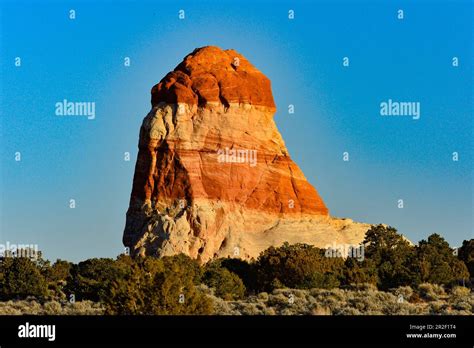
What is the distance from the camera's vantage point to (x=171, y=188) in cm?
12062

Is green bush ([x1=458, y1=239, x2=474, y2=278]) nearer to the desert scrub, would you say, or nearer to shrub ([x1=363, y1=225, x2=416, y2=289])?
shrub ([x1=363, y1=225, x2=416, y2=289])

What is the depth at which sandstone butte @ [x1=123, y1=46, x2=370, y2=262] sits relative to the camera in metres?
116

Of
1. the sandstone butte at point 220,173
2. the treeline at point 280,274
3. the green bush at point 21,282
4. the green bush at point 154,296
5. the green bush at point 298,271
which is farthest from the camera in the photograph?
the sandstone butte at point 220,173

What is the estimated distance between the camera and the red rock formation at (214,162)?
390ft

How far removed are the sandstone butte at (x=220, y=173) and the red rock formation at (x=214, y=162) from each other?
121 mm

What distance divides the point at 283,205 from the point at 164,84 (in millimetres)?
21014

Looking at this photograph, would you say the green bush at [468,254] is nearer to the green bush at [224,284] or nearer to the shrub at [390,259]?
the shrub at [390,259]

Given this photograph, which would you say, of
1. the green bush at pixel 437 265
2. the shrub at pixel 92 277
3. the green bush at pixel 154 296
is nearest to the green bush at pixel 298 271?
the green bush at pixel 437 265

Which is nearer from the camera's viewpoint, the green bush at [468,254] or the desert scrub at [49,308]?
the desert scrub at [49,308]

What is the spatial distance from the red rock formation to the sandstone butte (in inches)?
4.8

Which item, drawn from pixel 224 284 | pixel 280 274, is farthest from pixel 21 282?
pixel 280 274

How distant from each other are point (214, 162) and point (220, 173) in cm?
152

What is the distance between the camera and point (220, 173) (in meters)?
121

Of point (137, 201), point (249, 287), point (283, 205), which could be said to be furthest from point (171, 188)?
point (249, 287)
